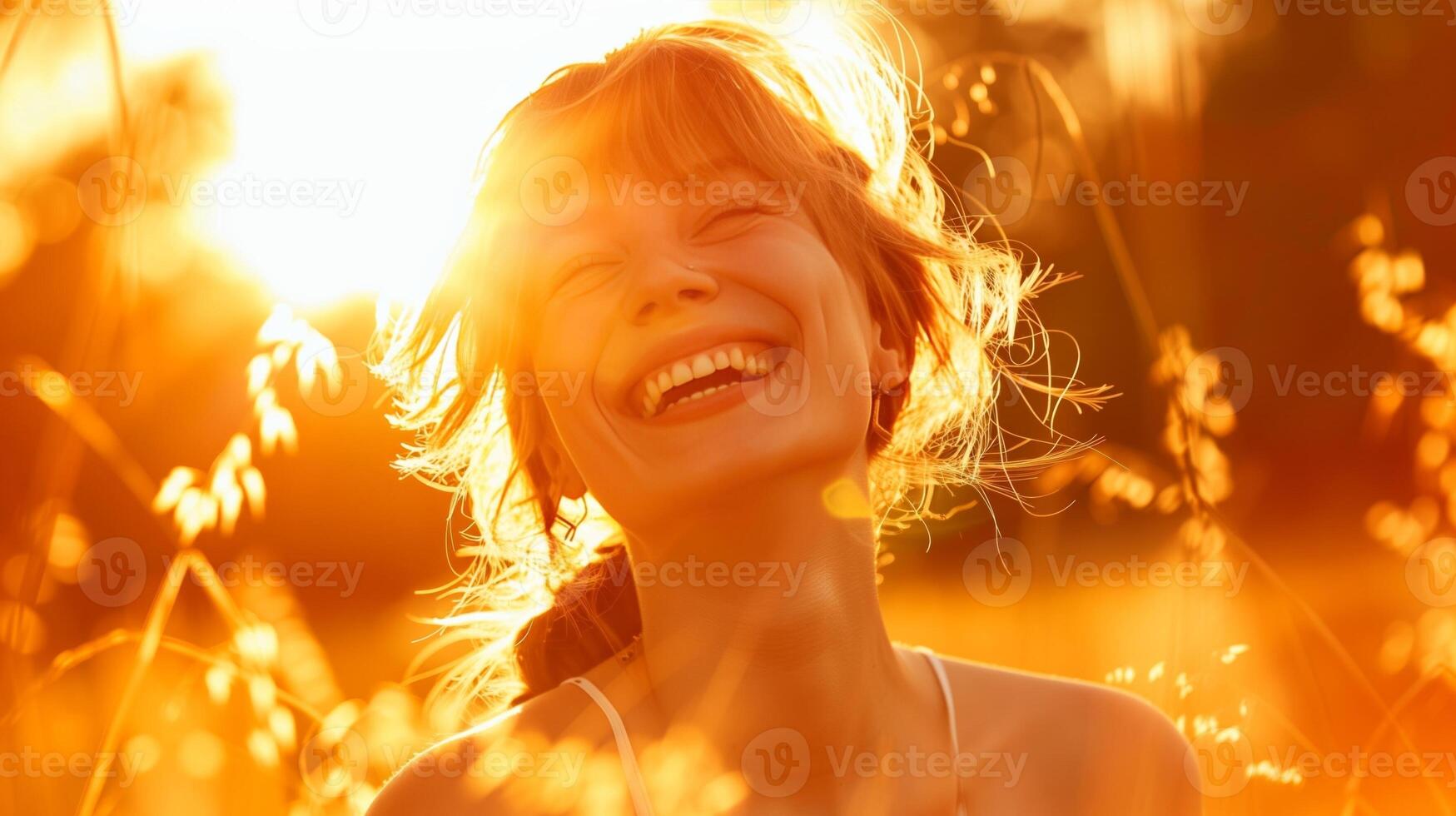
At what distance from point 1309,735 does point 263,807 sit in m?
2.39

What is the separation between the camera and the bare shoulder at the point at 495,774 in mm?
2049

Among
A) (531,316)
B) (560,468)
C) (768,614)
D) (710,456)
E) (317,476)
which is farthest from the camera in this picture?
(317,476)

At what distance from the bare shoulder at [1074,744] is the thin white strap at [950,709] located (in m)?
0.02

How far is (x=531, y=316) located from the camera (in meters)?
2.23

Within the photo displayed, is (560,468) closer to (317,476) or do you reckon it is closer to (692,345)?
(692,345)

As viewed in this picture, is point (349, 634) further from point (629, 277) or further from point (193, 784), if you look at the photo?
point (629, 277)

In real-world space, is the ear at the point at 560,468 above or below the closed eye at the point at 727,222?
below

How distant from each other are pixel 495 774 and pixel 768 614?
1.85 feet

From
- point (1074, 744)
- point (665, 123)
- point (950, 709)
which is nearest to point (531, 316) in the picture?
point (665, 123)

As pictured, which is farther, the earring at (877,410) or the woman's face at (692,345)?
the earring at (877,410)

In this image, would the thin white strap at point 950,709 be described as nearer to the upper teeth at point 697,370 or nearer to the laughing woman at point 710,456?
the laughing woman at point 710,456

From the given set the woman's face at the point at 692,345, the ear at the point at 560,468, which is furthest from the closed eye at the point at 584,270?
the ear at the point at 560,468

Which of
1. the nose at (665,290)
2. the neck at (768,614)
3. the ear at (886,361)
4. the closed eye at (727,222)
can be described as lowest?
the neck at (768,614)

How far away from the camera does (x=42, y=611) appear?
1.89 meters
